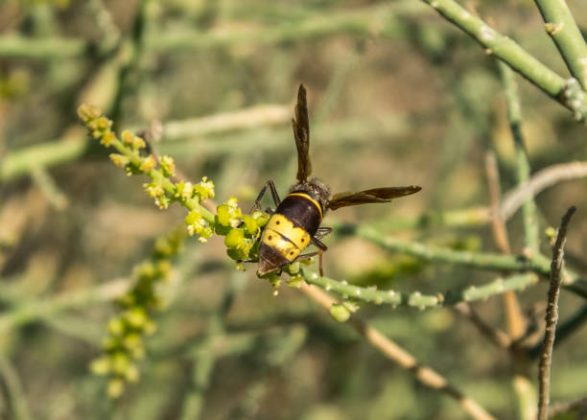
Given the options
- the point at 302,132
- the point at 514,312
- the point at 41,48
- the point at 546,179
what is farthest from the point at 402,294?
the point at 41,48

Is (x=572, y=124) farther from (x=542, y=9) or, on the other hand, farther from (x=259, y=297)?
(x=542, y=9)

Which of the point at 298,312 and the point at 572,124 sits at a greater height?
the point at 572,124

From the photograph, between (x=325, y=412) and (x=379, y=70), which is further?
(x=379, y=70)

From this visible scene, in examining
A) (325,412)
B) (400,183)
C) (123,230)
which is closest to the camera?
(325,412)

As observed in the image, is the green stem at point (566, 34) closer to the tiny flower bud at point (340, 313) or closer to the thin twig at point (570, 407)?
the tiny flower bud at point (340, 313)

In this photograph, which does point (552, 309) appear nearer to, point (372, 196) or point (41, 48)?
point (372, 196)

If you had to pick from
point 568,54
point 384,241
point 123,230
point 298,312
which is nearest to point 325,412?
point 298,312
